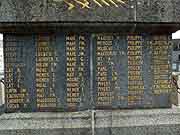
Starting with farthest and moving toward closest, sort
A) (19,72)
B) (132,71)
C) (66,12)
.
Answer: (132,71) → (19,72) → (66,12)

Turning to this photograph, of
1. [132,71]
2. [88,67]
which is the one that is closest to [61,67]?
[88,67]

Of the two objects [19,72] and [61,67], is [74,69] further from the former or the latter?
[19,72]

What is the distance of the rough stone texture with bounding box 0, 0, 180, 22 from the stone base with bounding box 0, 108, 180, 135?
59.9 inches

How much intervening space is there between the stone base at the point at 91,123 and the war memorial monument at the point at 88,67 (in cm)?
2

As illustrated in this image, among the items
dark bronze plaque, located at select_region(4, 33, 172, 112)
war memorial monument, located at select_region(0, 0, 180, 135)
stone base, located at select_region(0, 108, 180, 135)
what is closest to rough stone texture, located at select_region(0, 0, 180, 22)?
war memorial monument, located at select_region(0, 0, 180, 135)

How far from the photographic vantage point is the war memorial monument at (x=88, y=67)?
5867 millimetres

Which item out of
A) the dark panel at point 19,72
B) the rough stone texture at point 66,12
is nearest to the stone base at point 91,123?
the dark panel at point 19,72

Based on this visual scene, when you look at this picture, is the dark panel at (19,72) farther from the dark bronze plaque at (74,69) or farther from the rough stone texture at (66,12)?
the rough stone texture at (66,12)

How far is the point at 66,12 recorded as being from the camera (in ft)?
19.2

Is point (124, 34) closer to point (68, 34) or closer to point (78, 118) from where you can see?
point (68, 34)

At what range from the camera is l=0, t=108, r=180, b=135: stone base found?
19.3 feet

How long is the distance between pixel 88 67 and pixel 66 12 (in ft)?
3.18

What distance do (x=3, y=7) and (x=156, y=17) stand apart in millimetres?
2424

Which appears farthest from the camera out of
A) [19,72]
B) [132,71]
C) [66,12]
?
[132,71]
